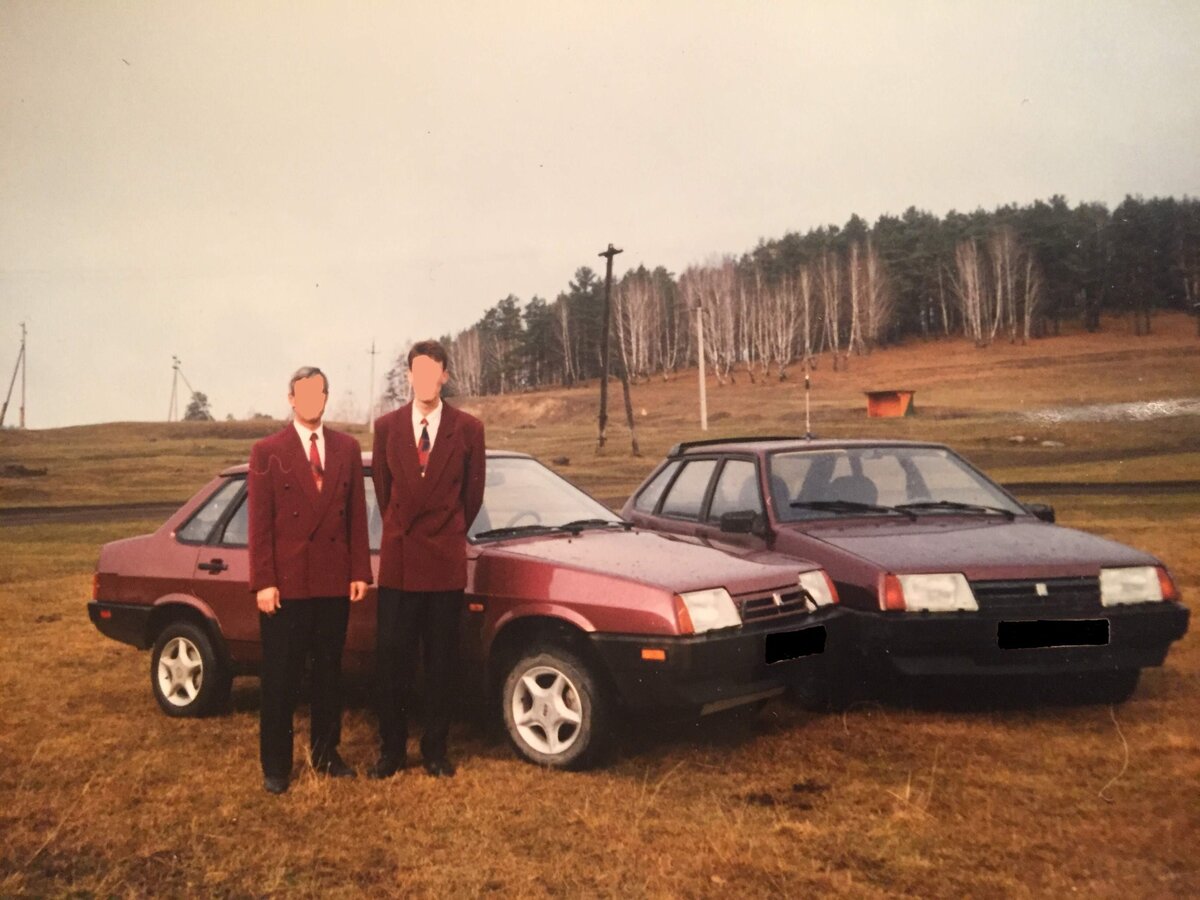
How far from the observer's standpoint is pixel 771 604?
485 centimetres

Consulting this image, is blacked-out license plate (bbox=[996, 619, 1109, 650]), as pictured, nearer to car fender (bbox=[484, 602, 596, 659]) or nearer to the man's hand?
car fender (bbox=[484, 602, 596, 659])

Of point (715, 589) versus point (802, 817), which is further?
point (715, 589)

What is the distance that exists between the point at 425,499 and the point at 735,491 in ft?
8.89

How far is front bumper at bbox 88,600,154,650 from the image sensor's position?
602 centimetres

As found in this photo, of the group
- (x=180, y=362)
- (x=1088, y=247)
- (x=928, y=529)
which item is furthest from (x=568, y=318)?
(x=928, y=529)

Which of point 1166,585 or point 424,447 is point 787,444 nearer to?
point 1166,585

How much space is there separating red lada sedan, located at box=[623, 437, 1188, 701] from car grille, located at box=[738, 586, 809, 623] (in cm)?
53

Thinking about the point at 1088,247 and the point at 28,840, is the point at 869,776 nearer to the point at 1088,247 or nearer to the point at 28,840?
the point at 28,840

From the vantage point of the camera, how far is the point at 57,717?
607cm

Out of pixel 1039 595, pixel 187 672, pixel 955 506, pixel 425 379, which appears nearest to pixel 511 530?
pixel 425 379

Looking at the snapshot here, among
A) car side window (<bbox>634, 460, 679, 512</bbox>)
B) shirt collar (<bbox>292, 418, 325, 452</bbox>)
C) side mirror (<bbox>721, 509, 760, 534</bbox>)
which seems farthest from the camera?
car side window (<bbox>634, 460, 679, 512</bbox>)

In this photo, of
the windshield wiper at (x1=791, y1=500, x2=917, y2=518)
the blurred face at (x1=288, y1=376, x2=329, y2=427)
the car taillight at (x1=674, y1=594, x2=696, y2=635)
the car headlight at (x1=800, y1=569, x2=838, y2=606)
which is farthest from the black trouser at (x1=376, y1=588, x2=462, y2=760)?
the windshield wiper at (x1=791, y1=500, x2=917, y2=518)

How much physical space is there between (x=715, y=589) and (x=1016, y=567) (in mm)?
1780

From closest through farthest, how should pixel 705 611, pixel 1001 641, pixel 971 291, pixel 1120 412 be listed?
pixel 705 611
pixel 1001 641
pixel 1120 412
pixel 971 291
